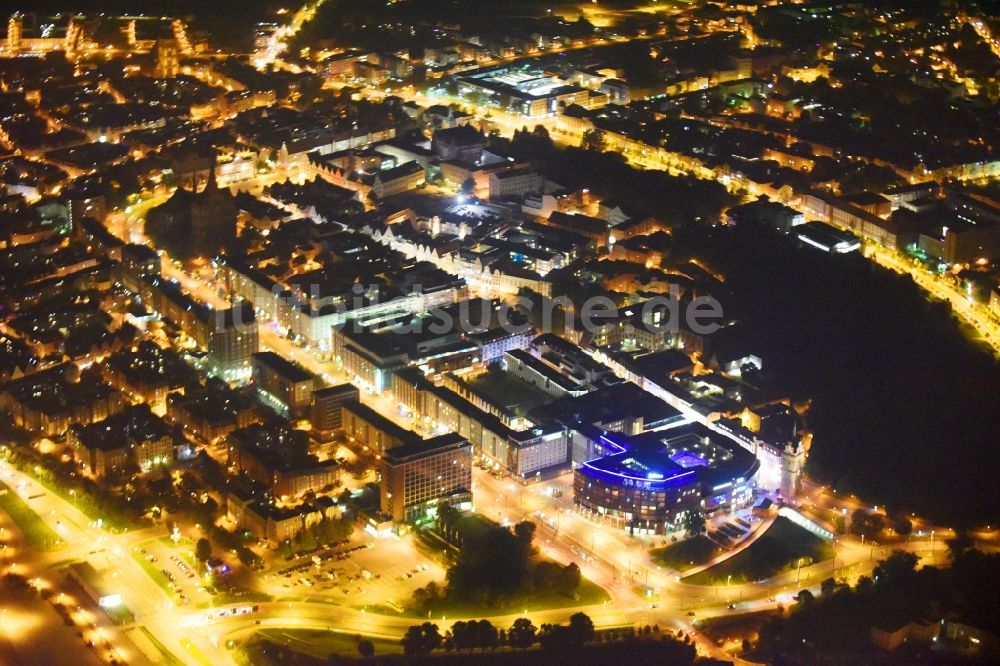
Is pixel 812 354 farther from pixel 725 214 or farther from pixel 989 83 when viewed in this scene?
pixel 989 83

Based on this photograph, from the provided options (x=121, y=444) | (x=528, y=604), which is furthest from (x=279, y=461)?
(x=528, y=604)

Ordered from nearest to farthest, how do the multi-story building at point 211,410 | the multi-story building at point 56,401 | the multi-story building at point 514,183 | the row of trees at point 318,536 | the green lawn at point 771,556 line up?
the green lawn at point 771,556
the row of trees at point 318,536
the multi-story building at point 211,410
the multi-story building at point 56,401
the multi-story building at point 514,183

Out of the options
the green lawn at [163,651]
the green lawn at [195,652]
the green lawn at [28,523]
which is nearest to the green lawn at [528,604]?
the green lawn at [195,652]

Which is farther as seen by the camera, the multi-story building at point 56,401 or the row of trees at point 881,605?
the multi-story building at point 56,401

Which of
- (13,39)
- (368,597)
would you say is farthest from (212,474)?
(13,39)

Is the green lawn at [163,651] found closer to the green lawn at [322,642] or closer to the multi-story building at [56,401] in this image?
the green lawn at [322,642]

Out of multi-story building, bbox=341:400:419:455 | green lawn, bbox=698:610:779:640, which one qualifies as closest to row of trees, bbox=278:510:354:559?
multi-story building, bbox=341:400:419:455

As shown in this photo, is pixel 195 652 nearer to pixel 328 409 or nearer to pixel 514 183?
pixel 328 409
